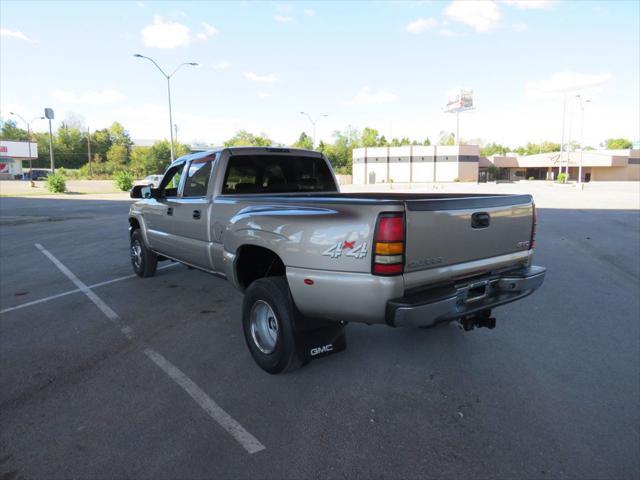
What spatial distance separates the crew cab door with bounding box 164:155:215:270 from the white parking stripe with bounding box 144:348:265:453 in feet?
3.92

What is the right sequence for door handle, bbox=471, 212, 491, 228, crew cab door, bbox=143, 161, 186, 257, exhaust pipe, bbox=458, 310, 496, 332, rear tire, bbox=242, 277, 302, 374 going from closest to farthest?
door handle, bbox=471, 212, 491, 228 < rear tire, bbox=242, 277, 302, 374 < exhaust pipe, bbox=458, 310, 496, 332 < crew cab door, bbox=143, 161, 186, 257

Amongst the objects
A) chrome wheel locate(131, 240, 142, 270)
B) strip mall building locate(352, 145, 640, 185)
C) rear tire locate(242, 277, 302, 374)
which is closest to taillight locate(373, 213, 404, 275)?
rear tire locate(242, 277, 302, 374)

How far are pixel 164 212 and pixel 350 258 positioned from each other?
3.73 m

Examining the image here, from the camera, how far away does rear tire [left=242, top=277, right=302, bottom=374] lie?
349 centimetres

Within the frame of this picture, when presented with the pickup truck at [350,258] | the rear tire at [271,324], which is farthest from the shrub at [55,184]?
the rear tire at [271,324]

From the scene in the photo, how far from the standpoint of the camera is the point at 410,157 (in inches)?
3078

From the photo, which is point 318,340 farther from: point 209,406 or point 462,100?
point 462,100

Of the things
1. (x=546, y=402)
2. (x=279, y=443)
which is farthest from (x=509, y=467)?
(x=279, y=443)

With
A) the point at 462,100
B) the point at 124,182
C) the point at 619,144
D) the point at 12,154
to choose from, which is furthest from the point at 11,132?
the point at 619,144

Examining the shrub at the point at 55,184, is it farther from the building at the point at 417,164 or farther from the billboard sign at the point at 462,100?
the billboard sign at the point at 462,100

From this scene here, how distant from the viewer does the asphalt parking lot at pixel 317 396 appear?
2.67 metres

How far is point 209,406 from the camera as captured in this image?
3301 millimetres

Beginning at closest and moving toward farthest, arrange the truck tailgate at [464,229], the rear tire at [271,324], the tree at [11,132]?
1. the truck tailgate at [464,229]
2. the rear tire at [271,324]
3. the tree at [11,132]

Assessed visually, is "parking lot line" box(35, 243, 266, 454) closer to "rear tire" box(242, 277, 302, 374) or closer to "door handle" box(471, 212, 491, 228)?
"rear tire" box(242, 277, 302, 374)
